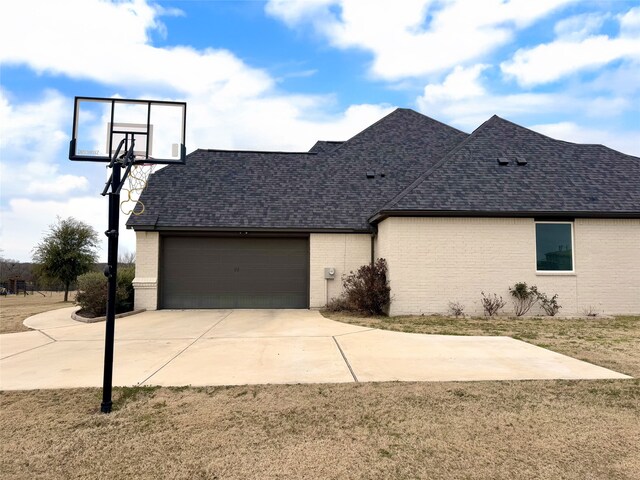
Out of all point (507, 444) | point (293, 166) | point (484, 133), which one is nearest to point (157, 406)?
point (507, 444)

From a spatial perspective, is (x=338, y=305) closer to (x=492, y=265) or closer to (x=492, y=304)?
(x=492, y=304)

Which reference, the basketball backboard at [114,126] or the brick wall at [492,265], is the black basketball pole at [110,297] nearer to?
the basketball backboard at [114,126]

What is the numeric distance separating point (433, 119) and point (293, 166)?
27.1ft

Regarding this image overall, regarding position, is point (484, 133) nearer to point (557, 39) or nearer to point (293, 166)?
point (557, 39)

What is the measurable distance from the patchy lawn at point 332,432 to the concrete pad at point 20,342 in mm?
3433

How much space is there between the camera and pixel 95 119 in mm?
5664

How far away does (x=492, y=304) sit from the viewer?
38.5 ft

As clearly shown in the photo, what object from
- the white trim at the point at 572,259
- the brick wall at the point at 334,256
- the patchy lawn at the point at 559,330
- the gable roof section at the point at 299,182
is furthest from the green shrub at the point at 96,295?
the white trim at the point at 572,259

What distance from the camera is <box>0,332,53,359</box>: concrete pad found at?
24.6 feet

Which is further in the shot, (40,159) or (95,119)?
(40,159)

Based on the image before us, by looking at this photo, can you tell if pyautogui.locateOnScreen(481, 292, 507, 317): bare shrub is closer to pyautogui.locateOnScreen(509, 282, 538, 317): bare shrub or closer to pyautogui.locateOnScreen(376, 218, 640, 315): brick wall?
pyautogui.locateOnScreen(376, 218, 640, 315): brick wall

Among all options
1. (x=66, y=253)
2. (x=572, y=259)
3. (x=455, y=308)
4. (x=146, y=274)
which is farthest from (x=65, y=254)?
(x=572, y=259)

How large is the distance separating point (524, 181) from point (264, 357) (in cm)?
1111

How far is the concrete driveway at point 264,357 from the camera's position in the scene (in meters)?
5.45
